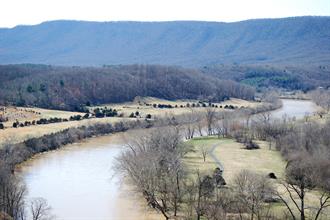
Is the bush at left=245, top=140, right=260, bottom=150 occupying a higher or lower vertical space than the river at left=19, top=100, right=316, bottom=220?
higher

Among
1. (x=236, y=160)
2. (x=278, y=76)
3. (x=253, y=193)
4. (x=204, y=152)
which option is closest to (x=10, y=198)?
(x=253, y=193)

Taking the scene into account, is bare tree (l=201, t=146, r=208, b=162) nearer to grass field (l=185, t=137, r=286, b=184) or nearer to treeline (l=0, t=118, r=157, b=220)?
grass field (l=185, t=137, r=286, b=184)

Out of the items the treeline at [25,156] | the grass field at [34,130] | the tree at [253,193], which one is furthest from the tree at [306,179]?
the grass field at [34,130]

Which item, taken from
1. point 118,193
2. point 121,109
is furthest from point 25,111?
point 118,193

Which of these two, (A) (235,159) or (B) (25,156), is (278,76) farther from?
(B) (25,156)

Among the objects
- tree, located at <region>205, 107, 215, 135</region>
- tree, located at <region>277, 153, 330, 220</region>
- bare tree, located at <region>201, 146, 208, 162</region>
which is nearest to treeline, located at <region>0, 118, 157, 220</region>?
tree, located at <region>205, 107, 215, 135</region>
